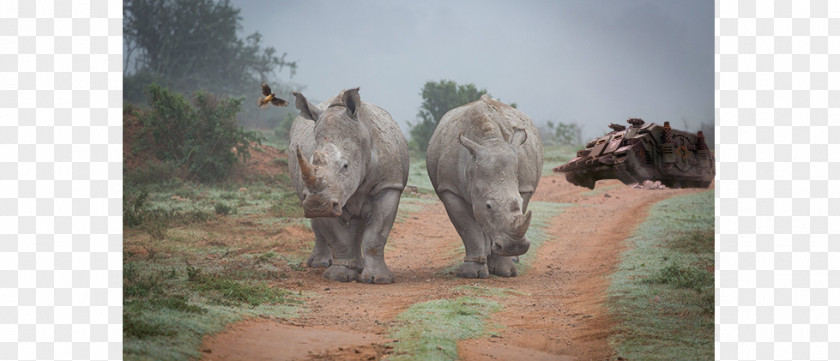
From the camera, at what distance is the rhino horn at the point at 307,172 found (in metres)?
7.23

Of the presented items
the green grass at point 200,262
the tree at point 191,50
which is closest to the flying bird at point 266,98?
the green grass at point 200,262

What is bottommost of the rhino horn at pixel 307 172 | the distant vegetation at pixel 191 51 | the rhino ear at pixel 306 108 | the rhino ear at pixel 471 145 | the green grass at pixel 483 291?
the green grass at pixel 483 291

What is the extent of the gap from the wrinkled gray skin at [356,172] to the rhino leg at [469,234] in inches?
27.5

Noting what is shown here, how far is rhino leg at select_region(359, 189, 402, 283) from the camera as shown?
9.07 meters

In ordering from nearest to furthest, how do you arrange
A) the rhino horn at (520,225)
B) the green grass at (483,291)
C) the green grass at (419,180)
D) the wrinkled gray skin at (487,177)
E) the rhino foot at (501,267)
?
the rhino horn at (520,225) → the green grass at (483,291) → the wrinkled gray skin at (487,177) → the rhino foot at (501,267) → the green grass at (419,180)

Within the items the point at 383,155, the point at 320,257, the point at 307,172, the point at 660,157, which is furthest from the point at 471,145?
the point at 660,157

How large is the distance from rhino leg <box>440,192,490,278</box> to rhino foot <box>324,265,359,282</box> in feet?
4.53

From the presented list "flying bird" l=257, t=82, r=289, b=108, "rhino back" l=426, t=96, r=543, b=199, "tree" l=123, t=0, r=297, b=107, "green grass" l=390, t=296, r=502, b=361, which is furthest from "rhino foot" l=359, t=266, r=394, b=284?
"tree" l=123, t=0, r=297, b=107

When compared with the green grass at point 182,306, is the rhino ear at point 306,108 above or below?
above

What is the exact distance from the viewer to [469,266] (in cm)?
951

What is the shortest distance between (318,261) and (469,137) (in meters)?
2.93

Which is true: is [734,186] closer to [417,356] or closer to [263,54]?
[417,356]

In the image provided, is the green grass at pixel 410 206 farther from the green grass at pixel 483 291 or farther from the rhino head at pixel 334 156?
the green grass at pixel 483 291

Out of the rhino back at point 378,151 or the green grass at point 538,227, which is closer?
the rhino back at point 378,151
